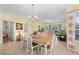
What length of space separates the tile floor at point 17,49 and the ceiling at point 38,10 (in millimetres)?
671

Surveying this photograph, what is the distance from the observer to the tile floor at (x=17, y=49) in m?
2.16

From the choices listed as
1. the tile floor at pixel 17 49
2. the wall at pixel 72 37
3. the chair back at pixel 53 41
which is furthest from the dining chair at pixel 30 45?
the wall at pixel 72 37

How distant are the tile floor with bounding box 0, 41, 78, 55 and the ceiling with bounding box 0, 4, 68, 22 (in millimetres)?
671

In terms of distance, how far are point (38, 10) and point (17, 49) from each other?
41.0 inches

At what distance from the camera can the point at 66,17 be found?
214 centimetres

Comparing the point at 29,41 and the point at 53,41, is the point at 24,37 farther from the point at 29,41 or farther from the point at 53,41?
the point at 53,41

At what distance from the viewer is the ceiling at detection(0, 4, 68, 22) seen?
83.9 inches

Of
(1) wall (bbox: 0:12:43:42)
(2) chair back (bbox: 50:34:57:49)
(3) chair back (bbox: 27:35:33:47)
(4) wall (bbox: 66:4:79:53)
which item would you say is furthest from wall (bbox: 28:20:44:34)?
(4) wall (bbox: 66:4:79:53)

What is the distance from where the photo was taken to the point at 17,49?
2.20 meters

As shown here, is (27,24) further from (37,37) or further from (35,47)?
(35,47)

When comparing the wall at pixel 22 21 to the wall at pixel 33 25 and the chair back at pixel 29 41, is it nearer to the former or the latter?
the wall at pixel 33 25

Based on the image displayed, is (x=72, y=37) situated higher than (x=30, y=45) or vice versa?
(x=72, y=37)

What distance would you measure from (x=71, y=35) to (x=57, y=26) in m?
0.39

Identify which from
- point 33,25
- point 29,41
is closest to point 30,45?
point 29,41
